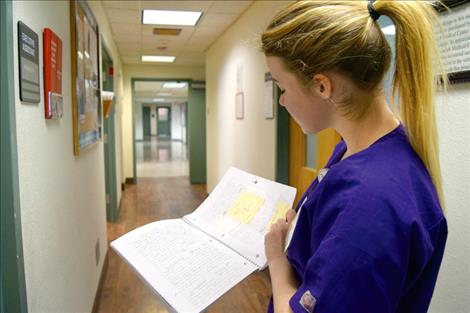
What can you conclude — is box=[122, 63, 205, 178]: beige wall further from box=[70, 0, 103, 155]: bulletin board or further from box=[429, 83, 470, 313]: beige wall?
box=[429, 83, 470, 313]: beige wall

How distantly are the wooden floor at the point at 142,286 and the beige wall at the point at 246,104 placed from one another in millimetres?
824

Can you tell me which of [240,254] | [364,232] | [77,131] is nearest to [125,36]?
[77,131]

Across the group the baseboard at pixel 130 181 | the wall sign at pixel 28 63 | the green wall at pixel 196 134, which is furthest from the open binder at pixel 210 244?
the baseboard at pixel 130 181

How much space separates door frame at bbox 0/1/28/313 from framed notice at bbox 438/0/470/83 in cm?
118

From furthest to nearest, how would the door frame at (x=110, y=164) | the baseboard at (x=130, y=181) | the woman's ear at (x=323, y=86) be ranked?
the baseboard at (x=130, y=181) < the door frame at (x=110, y=164) < the woman's ear at (x=323, y=86)

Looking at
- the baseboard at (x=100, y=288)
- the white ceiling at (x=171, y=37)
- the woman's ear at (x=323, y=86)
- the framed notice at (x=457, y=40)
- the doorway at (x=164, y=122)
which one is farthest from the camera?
the doorway at (x=164, y=122)

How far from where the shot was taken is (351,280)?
56cm

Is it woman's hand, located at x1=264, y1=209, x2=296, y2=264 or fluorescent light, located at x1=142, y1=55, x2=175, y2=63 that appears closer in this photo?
woman's hand, located at x1=264, y1=209, x2=296, y2=264

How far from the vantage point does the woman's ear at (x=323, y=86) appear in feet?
2.21

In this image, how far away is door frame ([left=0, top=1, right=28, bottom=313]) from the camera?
975 millimetres

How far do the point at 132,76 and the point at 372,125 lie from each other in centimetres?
699

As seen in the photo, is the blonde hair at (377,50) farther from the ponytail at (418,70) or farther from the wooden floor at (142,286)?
the wooden floor at (142,286)

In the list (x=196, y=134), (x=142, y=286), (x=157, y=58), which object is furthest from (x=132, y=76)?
(x=142, y=286)

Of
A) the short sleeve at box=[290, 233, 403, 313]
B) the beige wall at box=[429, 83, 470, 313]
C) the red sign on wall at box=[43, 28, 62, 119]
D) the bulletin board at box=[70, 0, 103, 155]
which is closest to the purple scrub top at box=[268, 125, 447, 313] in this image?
the short sleeve at box=[290, 233, 403, 313]
